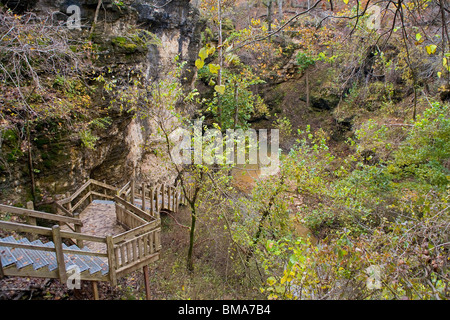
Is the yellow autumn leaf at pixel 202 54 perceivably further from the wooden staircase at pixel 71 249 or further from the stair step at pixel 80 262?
the stair step at pixel 80 262

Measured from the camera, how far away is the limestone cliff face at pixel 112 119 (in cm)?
668

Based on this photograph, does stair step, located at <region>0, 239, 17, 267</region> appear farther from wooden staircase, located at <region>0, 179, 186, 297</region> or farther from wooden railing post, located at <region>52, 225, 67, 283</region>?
wooden railing post, located at <region>52, 225, 67, 283</region>

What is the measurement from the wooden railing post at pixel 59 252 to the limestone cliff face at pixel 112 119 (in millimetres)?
2844

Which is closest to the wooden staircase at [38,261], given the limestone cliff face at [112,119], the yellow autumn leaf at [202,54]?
the limestone cliff face at [112,119]

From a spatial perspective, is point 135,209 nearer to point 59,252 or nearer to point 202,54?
point 59,252

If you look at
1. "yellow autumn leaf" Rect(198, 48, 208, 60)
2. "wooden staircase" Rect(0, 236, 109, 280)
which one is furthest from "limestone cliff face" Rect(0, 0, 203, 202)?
"yellow autumn leaf" Rect(198, 48, 208, 60)

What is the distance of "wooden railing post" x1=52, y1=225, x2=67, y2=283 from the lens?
13.6 feet

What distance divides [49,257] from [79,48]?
5.83 m

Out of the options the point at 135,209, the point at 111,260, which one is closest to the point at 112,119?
the point at 135,209

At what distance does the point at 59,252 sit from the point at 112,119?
4.95 m

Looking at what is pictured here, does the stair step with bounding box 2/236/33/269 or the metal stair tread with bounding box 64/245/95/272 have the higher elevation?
the stair step with bounding box 2/236/33/269

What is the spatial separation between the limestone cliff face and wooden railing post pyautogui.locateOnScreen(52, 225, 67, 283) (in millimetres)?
2844
